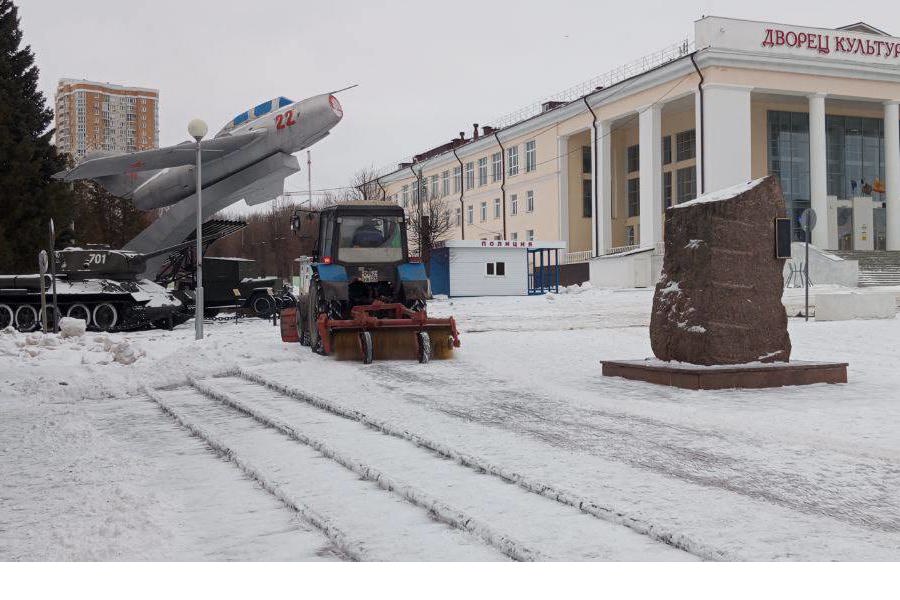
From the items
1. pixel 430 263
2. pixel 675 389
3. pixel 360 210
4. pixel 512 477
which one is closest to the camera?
pixel 512 477

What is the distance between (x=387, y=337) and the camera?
42.9 feet

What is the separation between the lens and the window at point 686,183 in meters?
44.8

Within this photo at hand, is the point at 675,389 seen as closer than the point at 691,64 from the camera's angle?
Yes

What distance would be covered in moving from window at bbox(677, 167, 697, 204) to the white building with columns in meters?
0.07

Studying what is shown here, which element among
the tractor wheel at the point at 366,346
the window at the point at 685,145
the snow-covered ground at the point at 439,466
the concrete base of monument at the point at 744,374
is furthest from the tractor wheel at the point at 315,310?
the window at the point at 685,145

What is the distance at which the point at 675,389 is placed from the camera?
9312mm

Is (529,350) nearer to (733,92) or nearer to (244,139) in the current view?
(244,139)

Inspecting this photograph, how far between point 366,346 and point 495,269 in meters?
31.3

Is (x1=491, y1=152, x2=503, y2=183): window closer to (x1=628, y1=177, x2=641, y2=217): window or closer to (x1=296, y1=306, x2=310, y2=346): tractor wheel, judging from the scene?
(x1=628, y1=177, x2=641, y2=217): window

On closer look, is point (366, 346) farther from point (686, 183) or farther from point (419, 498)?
point (686, 183)

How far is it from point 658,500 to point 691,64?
127 ft

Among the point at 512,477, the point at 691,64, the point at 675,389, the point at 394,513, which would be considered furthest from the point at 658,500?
the point at 691,64

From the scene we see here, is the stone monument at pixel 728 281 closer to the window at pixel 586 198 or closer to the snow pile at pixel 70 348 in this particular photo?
the snow pile at pixel 70 348

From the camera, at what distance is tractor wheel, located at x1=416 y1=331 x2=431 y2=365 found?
1267 centimetres
